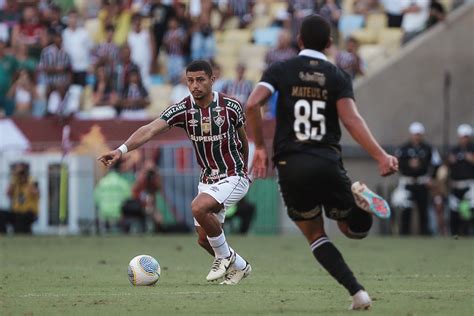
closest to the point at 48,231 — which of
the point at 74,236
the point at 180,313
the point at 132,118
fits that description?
the point at 74,236

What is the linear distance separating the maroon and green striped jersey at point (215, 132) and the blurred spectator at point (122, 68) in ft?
48.5

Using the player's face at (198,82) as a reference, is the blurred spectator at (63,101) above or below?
above

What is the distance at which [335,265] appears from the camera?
9445 mm

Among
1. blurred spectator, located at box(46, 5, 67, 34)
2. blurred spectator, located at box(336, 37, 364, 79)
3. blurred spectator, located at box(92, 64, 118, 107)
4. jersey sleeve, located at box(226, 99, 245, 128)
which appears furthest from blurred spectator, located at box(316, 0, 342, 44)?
jersey sleeve, located at box(226, 99, 245, 128)

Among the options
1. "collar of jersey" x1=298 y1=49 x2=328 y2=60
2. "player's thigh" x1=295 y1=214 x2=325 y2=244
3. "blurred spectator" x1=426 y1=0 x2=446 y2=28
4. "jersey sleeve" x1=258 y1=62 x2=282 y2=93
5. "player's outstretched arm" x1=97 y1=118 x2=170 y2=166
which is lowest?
"player's thigh" x1=295 y1=214 x2=325 y2=244

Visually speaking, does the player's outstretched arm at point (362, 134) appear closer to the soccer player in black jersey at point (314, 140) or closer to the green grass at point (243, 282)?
Result: the soccer player in black jersey at point (314, 140)

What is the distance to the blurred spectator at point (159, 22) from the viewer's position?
93.8 feet

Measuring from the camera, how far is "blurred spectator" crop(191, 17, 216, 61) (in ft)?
91.9

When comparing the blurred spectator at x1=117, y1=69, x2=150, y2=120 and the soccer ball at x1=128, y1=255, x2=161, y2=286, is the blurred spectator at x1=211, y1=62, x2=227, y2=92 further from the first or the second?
the soccer ball at x1=128, y1=255, x2=161, y2=286

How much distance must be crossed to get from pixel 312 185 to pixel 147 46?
19.4 meters

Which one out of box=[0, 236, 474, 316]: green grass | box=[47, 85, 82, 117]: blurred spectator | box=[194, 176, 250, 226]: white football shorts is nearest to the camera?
box=[0, 236, 474, 316]: green grass

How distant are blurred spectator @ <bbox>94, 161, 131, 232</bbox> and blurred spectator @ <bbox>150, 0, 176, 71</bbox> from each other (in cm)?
401

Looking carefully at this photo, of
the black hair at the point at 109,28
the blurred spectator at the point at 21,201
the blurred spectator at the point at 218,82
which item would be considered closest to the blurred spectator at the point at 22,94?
the blurred spectator at the point at 21,201

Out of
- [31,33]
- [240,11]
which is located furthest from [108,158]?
[31,33]
